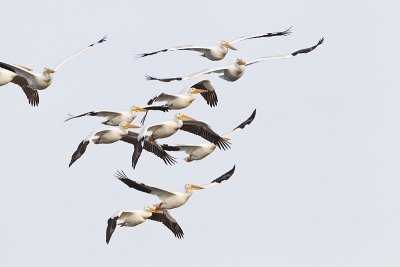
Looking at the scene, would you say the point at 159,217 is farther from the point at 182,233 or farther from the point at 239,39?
the point at 239,39

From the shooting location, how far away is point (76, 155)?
1601 inches

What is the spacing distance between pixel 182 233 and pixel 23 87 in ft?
16.6

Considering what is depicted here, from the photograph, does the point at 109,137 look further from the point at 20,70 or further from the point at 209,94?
the point at 209,94

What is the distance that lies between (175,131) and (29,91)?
13.2 feet

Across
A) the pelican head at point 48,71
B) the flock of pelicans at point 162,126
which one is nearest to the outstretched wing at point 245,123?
the flock of pelicans at point 162,126

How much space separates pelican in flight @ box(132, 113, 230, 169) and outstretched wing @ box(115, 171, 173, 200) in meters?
0.37

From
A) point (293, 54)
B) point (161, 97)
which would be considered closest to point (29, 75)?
point (161, 97)

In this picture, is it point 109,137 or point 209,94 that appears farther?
point 209,94

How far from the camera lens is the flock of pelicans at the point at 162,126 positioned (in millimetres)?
41000

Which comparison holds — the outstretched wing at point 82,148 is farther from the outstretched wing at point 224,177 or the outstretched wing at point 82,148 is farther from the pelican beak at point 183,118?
the outstretched wing at point 224,177

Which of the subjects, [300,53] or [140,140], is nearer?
[140,140]

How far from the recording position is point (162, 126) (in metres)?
41.7

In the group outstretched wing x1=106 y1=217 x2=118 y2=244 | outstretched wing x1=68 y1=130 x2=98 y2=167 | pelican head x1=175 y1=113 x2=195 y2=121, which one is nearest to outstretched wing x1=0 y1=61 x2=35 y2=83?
outstretched wing x1=68 y1=130 x2=98 y2=167

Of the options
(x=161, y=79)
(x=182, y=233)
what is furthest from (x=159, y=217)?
(x=161, y=79)
